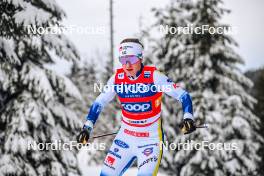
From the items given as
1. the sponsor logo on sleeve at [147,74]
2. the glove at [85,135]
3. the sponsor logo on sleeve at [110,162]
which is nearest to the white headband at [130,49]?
the sponsor logo on sleeve at [147,74]

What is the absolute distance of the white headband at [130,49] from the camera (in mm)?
5375

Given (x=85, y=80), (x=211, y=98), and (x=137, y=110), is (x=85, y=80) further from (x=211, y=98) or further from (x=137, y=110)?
(x=137, y=110)

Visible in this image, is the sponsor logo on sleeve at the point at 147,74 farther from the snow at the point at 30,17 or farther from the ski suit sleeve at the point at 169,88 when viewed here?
the snow at the point at 30,17

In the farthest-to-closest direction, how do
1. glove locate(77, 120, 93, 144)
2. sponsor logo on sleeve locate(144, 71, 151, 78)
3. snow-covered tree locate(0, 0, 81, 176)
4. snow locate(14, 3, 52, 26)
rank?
snow-covered tree locate(0, 0, 81, 176)
snow locate(14, 3, 52, 26)
sponsor logo on sleeve locate(144, 71, 151, 78)
glove locate(77, 120, 93, 144)

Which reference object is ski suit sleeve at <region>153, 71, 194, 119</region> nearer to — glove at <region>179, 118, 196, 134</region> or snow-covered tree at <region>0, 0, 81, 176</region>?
glove at <region>179, 118, 196, 134</region>

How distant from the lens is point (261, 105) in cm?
2822

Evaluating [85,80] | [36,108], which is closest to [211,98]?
[36,108]

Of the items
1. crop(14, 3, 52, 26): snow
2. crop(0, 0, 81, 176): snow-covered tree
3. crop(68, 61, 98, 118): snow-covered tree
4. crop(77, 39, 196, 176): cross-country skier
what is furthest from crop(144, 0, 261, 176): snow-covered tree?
crop(68, 61, 98, 118): snow-covered tree

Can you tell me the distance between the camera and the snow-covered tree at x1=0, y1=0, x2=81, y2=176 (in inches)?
369

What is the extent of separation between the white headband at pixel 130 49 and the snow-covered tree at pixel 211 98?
12536mm

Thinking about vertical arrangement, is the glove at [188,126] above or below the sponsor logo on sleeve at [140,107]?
below

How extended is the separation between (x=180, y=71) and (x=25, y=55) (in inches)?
440

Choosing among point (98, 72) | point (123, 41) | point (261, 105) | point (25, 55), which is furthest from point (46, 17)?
point (98, 72)

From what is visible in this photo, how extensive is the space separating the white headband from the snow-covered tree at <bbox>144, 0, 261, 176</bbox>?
12.5 metres
